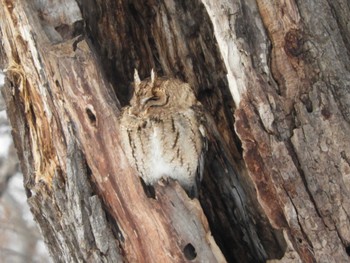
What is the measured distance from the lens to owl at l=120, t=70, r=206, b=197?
9.68 ft

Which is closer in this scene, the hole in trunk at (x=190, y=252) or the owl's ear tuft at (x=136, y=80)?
the hole in trunk at (x=190, y=252)

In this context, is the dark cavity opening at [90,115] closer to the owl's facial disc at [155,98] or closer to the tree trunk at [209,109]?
the tree trunk at [209,109]

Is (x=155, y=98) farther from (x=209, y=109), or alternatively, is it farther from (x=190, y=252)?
(x=190, y=252)

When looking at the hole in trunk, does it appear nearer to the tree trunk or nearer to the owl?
the tree trunk

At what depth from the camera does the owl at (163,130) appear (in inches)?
116

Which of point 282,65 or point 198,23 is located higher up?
point 198,23

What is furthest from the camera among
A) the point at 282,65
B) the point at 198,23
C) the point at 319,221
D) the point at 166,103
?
the point at 198,23

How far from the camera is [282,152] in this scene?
255cm

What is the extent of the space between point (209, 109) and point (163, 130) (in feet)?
1.47

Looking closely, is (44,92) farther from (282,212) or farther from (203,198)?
(282,212)

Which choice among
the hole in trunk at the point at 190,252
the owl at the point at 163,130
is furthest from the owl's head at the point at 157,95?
the hole in trunk at the point at 190,252

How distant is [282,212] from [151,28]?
1.55 meters

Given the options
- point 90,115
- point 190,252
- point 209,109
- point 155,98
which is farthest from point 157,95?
point 190,252

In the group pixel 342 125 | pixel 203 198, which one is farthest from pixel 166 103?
pixel 342 125
